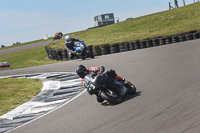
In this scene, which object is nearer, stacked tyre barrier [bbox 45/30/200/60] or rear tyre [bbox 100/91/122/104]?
rear tyre [bbox 100/91/122/104]

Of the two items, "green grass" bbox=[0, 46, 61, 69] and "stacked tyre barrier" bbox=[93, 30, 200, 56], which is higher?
"stacked tyre barrier" bbox=[93, 30, 200, 56]

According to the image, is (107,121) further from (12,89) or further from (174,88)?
(12,89)

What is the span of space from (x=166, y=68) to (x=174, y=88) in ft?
10.7

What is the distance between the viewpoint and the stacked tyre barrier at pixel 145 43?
19703 mm

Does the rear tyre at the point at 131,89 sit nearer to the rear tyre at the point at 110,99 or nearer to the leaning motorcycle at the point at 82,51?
the rear tyre at the point at 110,99

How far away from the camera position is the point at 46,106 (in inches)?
332

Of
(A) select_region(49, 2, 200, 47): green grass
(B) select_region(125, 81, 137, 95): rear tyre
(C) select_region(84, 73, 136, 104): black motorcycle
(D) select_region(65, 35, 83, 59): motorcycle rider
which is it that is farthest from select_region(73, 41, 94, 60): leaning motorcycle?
(C) select_region(84, 73, 136, 104): black motorcycle

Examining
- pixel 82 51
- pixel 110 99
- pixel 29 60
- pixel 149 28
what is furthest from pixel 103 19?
pixel 110 99

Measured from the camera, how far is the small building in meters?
57.4

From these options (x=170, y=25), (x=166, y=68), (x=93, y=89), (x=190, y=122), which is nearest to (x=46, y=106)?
(x=93, y=89)

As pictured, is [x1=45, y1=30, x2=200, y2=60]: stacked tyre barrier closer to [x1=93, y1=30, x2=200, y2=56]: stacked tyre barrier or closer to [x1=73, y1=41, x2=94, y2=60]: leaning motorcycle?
[x1=93, y1=30, x2=200, y2=56]: stacked tyre barrier

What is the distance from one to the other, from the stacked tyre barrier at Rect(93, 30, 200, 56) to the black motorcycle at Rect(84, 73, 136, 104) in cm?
1323

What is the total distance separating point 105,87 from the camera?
712 centimetres

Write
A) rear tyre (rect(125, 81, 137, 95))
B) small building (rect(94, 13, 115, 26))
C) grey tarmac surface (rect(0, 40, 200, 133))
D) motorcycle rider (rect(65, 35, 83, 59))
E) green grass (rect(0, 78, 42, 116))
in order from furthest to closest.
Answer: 1. small building (rect(94, 13, 115, 26))
2. motorcycle rider (rect(65, 35, 83, 59))
3. green grass (rect(0, 78, 42, 116))
4. rear tyre (rect(125, 81, 137, 95))
5. grey tarmac surface (rect(0, 40, 200, 133))
